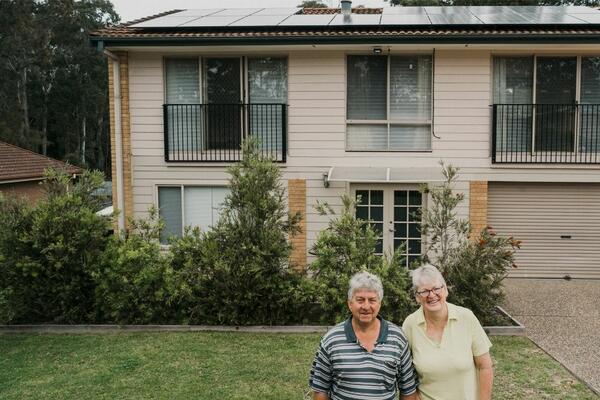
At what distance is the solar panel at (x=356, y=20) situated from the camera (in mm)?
12297

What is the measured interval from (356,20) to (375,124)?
2408mm

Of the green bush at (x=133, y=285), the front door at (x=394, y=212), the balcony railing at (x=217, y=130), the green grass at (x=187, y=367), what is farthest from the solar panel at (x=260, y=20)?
the green grass at (x=187, y=367)

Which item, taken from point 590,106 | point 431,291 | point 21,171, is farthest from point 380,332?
point 21,171

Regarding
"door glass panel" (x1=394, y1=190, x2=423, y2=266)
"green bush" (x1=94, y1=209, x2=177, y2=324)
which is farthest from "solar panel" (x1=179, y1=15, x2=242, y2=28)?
"green bush" (x1=94, y1=209, x2=177, y2=324)

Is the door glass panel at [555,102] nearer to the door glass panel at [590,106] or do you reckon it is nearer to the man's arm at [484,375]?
the door glass panel at [590,106]

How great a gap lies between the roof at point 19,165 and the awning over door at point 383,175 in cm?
1127

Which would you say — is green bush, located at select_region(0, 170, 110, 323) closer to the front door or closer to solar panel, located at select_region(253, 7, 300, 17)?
the front door

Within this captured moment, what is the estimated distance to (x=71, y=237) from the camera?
8.86 m

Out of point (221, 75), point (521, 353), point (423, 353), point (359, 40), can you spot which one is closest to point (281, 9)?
point (221, 75)

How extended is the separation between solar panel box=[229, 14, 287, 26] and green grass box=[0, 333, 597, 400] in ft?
23.0

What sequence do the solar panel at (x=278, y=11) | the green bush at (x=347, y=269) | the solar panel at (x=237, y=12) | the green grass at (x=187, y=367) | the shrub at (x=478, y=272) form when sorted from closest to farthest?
the green grass at (x=187, y=367), the green bush at (x=347, y=269), the shrub at (x=478, y=272), the solar panel at (x=237, y=12), the solar panel at (x=278, y=11)

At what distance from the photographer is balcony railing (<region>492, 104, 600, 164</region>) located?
12406mm

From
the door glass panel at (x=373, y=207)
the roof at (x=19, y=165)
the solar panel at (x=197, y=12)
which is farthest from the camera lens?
the roof at (x=19, y=165)

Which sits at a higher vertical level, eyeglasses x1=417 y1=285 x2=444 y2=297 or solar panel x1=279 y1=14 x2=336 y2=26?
solar panel x1=279 y1=14 x2=336 y2=26
